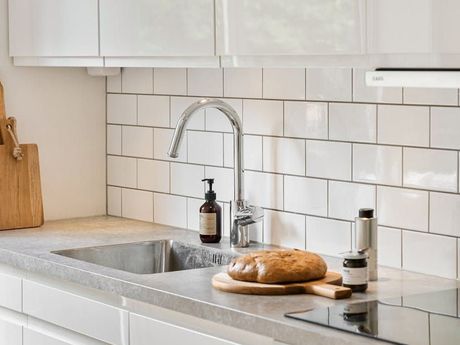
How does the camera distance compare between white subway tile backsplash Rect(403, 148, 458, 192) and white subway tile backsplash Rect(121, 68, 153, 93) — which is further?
white subway tile backsplash Rect(121, 68, 153, 93)

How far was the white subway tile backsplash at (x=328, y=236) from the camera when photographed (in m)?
2.92

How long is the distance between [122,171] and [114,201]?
0.12 m

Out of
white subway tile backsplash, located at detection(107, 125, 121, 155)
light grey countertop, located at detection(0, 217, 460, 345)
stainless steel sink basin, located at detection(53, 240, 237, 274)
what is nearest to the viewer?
light grey countertop, located at detection(0, 217, 460, 345)

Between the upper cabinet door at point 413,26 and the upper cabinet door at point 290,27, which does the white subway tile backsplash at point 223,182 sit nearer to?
the upper cabinet door at point 290,27

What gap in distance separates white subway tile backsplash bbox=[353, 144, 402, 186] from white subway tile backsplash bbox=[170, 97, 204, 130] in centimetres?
72

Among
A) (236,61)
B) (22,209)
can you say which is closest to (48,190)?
(22,209)

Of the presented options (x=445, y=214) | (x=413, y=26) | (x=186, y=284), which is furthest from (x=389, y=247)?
(x=413, y=26)

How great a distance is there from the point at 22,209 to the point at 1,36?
0.60m

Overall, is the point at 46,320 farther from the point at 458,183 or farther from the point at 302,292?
the point at 458,183

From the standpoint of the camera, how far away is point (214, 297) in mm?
2422

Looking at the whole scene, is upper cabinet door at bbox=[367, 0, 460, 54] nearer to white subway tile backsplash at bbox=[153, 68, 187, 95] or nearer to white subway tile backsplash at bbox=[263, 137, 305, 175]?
white subway tile backsplash at bbox=[263, 137, 305, 175]

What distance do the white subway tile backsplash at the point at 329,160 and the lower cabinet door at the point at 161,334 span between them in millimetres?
710

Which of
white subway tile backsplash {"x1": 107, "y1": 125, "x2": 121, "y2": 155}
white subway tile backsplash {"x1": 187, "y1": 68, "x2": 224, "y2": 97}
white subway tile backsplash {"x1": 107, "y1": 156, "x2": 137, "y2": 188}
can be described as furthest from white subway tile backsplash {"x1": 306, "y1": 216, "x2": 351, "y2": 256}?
white subway tile backsplash {"x1": 107, "y1": 125, "x2": 121, "y2": 155}

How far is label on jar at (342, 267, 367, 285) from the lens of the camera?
8.02ft
